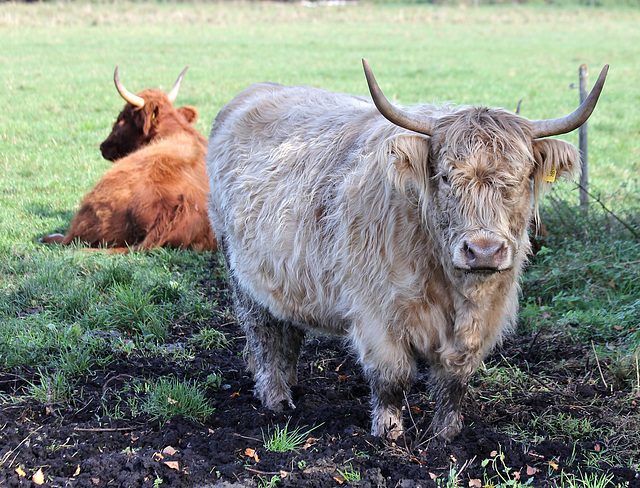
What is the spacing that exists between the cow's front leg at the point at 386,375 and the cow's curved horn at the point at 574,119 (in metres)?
1.09

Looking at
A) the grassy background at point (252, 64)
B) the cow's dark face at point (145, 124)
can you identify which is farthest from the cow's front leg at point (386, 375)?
the cow's dark face at point (145, 124)

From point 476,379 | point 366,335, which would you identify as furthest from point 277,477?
point 476,379

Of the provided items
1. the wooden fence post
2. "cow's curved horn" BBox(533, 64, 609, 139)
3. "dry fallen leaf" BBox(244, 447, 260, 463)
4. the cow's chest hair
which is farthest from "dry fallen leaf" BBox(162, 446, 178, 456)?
the wooden fence post

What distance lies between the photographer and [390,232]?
111 inches

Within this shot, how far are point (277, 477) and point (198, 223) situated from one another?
3428mm

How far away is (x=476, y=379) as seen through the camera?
3678 mm

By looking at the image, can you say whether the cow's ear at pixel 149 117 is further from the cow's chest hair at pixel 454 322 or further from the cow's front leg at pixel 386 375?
the cow's chest hair at pixel 454 322

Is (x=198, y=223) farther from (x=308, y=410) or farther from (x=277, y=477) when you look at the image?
(x=277, y=477)

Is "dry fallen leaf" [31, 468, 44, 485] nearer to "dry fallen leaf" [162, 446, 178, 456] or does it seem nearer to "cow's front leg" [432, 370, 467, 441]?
"dry fallen leaf" [162, 446, 178, 456]

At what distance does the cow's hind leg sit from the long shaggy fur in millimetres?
13

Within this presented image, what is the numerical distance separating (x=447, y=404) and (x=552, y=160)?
119 centimetres

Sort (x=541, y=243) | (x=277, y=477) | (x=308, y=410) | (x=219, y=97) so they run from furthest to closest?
1. (x=219, y=97)
2. (x=541, y=243)
3. (x=308, y=410)
4. (x=277, y=477)

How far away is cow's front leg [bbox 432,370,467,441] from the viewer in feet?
9.62

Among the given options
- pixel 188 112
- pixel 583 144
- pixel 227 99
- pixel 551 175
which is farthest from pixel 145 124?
pixel 227 99
